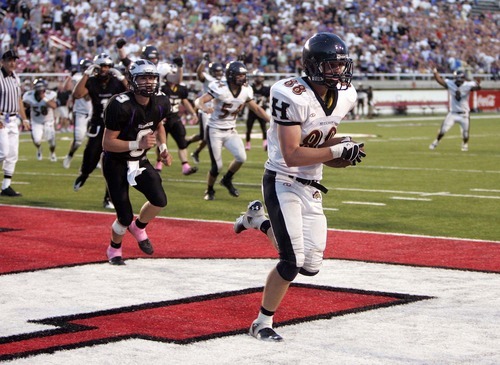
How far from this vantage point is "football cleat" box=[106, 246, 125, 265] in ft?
27.9

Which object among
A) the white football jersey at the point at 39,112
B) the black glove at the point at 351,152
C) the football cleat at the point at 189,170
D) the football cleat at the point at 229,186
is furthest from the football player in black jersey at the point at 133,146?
the white football jersey at the point at 39,112

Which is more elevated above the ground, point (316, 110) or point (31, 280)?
point (316, 110)

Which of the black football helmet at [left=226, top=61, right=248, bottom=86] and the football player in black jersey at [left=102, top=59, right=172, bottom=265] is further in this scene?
the black football helmet at [left=226, top=61, right=248, bottom=86]

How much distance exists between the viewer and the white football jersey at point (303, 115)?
5773mm

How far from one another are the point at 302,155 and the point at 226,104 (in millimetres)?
7854

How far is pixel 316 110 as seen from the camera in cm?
588

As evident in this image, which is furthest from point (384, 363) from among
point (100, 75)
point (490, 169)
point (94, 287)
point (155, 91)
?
point (490, 169)

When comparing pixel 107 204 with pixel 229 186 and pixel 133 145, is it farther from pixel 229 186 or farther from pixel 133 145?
pixel 133 145

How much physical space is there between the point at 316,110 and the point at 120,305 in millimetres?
2008

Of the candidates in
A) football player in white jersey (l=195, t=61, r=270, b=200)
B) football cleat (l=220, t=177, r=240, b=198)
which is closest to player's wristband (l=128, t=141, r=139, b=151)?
football player in white jersey (l=195, t=61, r=270, b=200)

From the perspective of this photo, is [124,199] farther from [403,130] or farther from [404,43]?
[404,43]

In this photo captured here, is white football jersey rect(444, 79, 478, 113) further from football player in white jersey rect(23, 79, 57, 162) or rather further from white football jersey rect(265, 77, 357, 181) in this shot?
white football jersey rect(265, 77, 357, 181)

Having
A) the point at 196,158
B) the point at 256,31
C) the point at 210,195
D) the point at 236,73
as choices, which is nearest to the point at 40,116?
the point at 196,158

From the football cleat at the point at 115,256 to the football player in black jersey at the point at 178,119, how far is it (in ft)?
22.5
